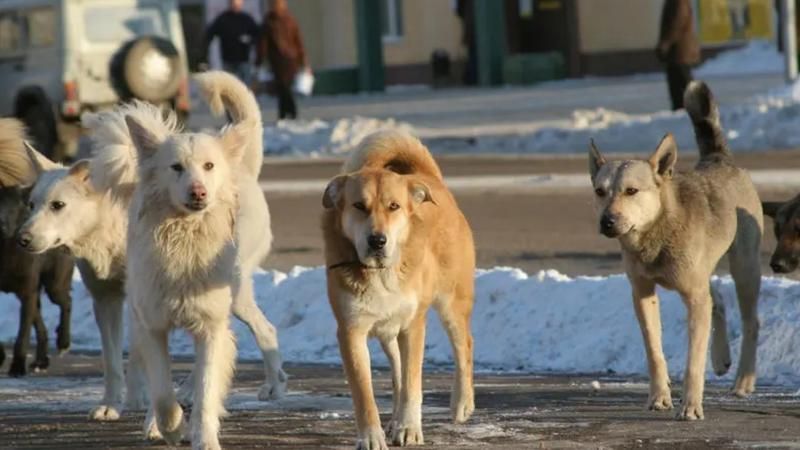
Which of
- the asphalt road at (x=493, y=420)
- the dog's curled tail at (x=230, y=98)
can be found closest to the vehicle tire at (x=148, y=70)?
the asphalt road at (x=493, y=420)

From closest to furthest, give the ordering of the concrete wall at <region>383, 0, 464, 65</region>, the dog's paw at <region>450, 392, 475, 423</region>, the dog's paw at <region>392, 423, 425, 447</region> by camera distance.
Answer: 1. the dog's paw at <region>392, 423, 425, 447</region>
2. the dog's paw at <region>450, 392, 475, 423</region>
3. the concrete wall at <region>383, 0, 464, 65</region>

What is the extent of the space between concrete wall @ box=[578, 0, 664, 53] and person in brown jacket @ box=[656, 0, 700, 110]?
11834 millimetres

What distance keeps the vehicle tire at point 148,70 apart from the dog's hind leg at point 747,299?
17.0 metres

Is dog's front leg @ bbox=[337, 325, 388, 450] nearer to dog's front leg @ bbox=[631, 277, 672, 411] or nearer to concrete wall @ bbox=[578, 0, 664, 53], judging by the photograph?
dog's front leg @ bbox=[631, 277, 672, 411]

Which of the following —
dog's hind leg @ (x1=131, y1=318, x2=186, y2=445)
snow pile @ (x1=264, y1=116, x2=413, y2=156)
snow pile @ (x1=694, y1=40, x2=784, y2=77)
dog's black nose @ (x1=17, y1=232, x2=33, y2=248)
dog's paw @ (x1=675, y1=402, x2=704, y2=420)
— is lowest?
snow pile @ (x1=694, y1=40, x2=784, y2=77)

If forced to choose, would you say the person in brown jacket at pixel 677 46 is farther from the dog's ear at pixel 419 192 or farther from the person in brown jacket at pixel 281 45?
the dog's ear at pixel 419 192

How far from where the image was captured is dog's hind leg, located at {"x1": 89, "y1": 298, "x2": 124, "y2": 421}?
10781 mm

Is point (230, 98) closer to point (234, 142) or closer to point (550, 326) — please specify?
point (234, 142)

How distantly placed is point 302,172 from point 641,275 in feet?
51.9

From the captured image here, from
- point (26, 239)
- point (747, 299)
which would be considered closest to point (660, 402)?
point (747, 299)

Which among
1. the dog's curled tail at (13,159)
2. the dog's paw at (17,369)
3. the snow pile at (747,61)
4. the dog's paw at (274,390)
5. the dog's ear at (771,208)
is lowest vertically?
the snow pile at (747,61)

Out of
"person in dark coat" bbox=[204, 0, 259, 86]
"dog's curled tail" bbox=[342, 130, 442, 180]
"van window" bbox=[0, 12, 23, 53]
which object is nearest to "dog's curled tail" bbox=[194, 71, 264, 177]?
"dog's curled tail" bbox=[342, 130, 442, 180]

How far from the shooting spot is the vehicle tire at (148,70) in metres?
27.7

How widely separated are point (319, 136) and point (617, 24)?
12463 millimetres
